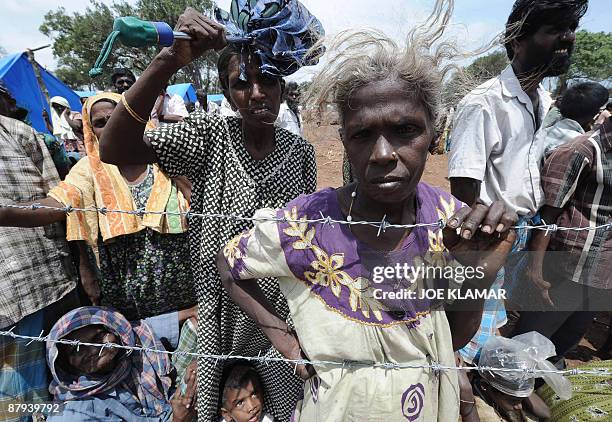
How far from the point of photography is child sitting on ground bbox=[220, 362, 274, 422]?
2080 mm

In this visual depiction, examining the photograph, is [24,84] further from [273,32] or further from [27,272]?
[273,32]

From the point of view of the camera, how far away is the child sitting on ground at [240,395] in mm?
2080

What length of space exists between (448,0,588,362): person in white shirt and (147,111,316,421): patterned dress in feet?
2.50

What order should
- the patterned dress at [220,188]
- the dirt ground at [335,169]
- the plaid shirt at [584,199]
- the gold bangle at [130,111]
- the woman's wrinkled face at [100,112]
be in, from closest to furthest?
the gold bangle at [130,111] → the patterned dress at [220,188] → the plaid shirt at [584,199] → the woman's wrinkled face at [100,112] → the dirt ground at [335,169]

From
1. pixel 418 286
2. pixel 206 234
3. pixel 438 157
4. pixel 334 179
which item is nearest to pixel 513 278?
pixel 418 286

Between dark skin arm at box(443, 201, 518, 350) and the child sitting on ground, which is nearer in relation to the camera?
dark skin arm at box(443, 201, 518, 350)

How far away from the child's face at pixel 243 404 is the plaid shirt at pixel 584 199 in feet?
6.37

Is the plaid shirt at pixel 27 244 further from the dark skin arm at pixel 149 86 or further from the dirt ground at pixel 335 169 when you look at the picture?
the dirt ground at pixel 335 169

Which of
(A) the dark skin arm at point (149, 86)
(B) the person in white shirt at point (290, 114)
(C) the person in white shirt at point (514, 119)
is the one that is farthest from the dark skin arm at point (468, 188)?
(B) the person in white shirt at point (290, 114)

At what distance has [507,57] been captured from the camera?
1933 millimetres

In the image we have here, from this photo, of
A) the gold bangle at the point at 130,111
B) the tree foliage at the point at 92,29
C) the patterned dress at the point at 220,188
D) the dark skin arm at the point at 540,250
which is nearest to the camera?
the gold bangle at the point at 130,111

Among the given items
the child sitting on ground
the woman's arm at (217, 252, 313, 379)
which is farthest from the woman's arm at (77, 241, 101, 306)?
the woman's arm at (217, 252, 313, 379)

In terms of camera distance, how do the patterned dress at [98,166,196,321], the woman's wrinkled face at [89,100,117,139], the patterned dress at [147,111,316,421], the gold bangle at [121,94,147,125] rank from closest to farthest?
the gold bangle at [121,94,147,125] < the patterned dress at [147,111,316,421] < the patterned dress at [98,166,196,321] < the woman's wrinkled face at [89,100,117,139]

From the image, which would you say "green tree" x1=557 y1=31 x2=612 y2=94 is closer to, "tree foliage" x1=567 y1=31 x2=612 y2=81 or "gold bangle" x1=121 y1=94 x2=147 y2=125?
"tree foliage" x1=567 y1=31 x2=612 y2=81
